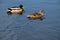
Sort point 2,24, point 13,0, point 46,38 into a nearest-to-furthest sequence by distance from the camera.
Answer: point 46,38, point 2,24, point 13,0

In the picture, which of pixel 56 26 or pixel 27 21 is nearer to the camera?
pixel 56 26

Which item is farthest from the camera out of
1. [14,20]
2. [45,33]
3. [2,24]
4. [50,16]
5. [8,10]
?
[8,10]

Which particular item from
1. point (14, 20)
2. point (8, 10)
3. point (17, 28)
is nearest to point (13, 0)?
point (8, 10)

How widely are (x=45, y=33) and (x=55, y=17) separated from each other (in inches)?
459

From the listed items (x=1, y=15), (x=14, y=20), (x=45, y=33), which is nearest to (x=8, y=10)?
(x=1, y=15)

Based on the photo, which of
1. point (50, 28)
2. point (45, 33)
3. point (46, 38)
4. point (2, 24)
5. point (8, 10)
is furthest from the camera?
point (8, 10)

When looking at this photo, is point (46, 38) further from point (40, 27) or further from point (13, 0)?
point (13, 0)

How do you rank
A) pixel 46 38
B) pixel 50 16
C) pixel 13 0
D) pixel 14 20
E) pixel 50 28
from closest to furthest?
pixel 46 38, pixel 50 28, pixel 14 20, pixel 50 16, pixel 13 0

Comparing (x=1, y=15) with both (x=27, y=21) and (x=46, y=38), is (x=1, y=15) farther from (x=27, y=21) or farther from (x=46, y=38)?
(x=46, y=38)

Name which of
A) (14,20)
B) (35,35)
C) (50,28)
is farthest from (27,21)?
(35,35)

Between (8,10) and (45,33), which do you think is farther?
(8,10)

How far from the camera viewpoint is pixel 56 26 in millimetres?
38594

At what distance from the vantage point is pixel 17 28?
38.1 m

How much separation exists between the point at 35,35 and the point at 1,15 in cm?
1589
